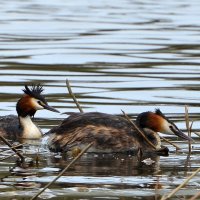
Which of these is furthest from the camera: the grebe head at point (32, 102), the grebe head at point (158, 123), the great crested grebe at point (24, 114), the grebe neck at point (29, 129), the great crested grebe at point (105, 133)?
the grebe head at point (32, 102)

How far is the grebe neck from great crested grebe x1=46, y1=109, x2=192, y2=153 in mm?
928

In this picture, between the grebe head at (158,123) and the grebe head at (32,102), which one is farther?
the grebe head at (32,102)

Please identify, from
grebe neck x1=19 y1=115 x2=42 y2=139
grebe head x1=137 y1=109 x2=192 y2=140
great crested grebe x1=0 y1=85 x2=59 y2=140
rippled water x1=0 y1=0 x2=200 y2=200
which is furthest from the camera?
great crested grebe x1=0 y1=85 x2=59 y2=140

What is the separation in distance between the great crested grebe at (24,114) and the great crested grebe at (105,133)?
4.75ft

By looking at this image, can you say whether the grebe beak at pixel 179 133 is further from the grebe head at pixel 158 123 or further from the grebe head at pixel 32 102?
the grebe head at pixel 32 102

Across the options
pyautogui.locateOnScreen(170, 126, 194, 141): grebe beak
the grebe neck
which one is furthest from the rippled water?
the grebe neck

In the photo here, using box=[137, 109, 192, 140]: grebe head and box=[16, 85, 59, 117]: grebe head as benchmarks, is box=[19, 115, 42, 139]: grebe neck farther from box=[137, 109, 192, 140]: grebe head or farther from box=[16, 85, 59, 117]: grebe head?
box=[137, 109, 192, 140]: grebe head

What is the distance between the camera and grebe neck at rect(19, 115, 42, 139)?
1321cm

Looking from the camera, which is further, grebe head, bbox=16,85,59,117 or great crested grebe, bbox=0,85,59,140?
grebe head, bbox=16,85,59,117

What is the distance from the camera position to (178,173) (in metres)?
10.3

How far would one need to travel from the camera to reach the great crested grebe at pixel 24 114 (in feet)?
44.9

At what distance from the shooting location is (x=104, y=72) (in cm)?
1945

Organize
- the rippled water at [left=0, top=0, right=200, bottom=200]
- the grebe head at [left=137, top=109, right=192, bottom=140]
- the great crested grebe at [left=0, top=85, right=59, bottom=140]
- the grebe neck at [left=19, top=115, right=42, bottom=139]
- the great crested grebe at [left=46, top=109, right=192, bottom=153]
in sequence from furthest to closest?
the great crested grebe at [left=0, top=85, right=59, bottom=140] → the grebe neck at [left=19, top=115, right=42, bottom=139] → the grebe head at [left=137, top=109, right=192, bottom=140] → the great crested grebe at [left=46, top=109, right=192, bottom=153] → the rippled water at [left=0, top=0, right=200, bottom=200]

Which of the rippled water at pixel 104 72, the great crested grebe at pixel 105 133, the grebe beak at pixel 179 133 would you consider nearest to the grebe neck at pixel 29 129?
the rippled water at pixel 104 72
